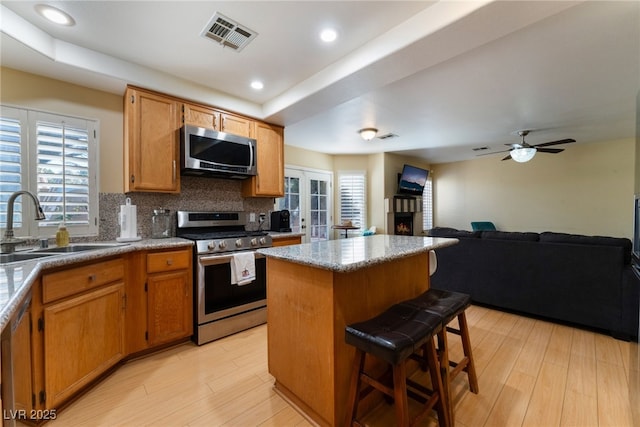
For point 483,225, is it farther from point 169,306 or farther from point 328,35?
point 169,306

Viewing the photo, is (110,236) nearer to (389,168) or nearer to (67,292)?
(67,292)

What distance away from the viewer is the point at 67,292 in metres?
1.67

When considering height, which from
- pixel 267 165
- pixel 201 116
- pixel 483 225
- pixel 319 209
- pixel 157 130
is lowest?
pixel 483 225

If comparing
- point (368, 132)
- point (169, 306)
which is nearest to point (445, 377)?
point (169, 306)

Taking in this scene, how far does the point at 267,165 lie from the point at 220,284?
156 centimetres

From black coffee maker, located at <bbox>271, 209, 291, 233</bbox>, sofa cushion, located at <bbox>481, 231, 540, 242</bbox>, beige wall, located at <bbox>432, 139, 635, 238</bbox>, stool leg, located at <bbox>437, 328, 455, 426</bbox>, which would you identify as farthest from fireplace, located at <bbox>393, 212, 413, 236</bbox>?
stool leg, located at <bbox>437, 328, 455, 426</bbox>

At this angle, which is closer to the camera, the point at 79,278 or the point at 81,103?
the point at 79,278

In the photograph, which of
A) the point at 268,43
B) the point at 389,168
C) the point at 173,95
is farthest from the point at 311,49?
the point at 389,168

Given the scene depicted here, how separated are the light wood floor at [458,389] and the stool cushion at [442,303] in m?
0.64

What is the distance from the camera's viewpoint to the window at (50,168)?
2047 millimetres

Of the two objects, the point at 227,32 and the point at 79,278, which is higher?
the point at 227,32

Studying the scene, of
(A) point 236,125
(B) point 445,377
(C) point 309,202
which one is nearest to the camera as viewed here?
(B) point 445,377

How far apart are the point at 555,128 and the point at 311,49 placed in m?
4.18

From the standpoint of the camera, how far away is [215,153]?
2797 mm
